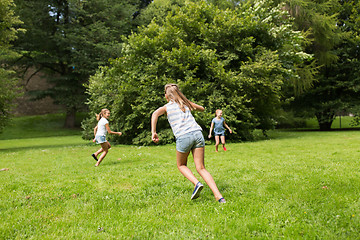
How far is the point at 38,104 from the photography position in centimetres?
4044

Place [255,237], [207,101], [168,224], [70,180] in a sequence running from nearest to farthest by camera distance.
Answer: [255,237], [168,224], [70,180], [207,101]

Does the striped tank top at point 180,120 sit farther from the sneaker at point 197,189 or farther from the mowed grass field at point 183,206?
the mowed grass field at point 183,206

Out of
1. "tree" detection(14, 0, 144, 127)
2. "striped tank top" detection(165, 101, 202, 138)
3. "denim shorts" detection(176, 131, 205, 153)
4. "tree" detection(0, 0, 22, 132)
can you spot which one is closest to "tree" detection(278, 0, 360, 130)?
"tree" detection(14, 0, 144, 127)

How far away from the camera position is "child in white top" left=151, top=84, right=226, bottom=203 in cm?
443

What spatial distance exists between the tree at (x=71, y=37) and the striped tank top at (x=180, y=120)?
24.7 meters

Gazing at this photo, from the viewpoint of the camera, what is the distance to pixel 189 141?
442cm

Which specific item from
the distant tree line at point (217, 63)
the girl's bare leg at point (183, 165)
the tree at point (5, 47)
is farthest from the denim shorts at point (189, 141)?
the tree at point (5, 47)

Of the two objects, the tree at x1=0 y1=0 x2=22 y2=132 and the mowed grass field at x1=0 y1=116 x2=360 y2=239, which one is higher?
the tree at x1=0 y1=0 x2=22 y2=132

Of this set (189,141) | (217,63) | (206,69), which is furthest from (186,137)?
(206,69)

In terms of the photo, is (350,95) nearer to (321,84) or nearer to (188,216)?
(321,84)

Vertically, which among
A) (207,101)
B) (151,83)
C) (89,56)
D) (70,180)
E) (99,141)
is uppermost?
(89,56)

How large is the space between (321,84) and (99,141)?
85.8 feet

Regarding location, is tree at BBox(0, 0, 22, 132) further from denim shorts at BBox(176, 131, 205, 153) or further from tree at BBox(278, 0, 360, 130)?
tree at BBox(278, 0, 360, 130)

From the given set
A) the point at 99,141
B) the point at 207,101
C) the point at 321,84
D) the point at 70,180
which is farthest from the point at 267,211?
the point at 321,84
